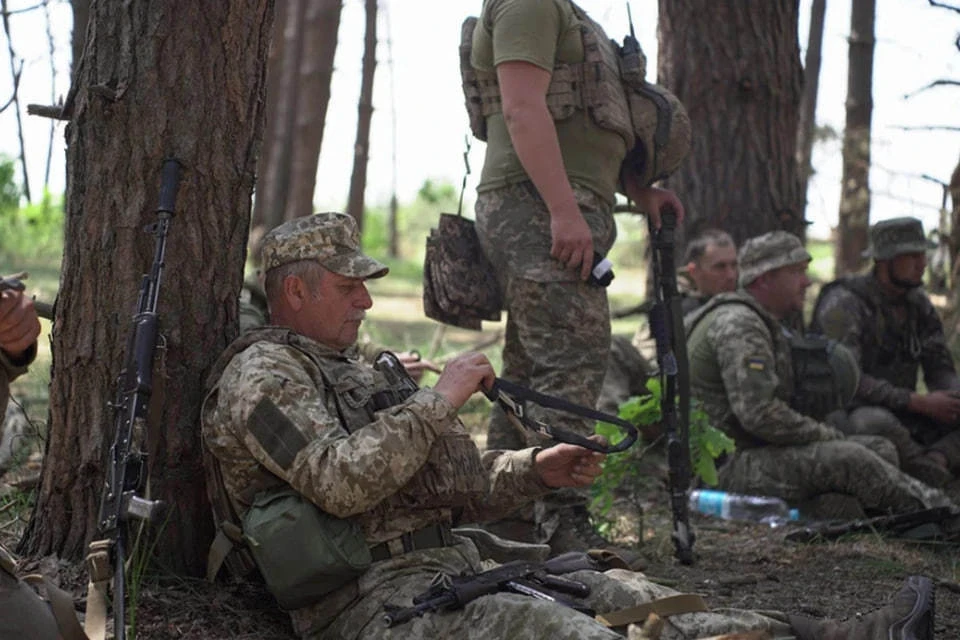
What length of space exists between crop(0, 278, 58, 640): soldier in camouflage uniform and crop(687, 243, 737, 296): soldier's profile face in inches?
195

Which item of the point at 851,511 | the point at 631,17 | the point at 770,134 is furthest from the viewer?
the point at 770,134

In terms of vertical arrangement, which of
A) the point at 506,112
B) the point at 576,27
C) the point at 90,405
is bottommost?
the point at 90,405

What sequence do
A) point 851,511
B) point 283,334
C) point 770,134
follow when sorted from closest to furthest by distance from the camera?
point 283,334 → point 851,511 → point 770,134

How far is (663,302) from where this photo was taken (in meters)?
5.34

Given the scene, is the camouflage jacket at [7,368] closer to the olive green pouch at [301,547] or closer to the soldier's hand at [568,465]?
the olive green pouch at [301,547]

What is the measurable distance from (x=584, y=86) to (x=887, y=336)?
3.43 metres

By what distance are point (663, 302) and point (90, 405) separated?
2.51 metres

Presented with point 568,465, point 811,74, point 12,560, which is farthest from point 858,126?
point 12,560

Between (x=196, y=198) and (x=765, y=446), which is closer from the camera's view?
(x=196, y=198)

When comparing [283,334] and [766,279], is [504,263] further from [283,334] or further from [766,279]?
[766,279]

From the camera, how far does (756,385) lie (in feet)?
20.5

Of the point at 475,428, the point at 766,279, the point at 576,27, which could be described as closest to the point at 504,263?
the point at 576,27

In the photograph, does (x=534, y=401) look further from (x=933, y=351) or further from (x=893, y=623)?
(x=933, y=351)

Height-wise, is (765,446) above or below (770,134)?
below
